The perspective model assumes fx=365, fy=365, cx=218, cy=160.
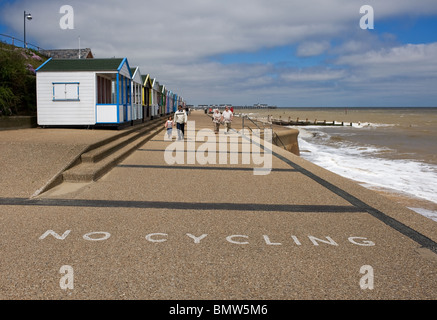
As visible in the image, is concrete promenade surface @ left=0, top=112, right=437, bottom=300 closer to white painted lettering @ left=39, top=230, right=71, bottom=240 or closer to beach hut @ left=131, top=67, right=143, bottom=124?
white painted lettering @ left=39, top=230, right=71, bottom=240

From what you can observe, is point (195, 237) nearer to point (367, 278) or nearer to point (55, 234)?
point (55, 234)

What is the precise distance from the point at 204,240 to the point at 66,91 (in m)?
12.8

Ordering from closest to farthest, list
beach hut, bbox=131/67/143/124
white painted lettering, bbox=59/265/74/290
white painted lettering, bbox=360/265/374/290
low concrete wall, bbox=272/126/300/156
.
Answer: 1. white painted lettering, bbox=59/265/74/290
2. white painted lettering, bbox=360/265/374/290
3. low concrete wall, bbox=272/126/300/156
4. beach hut, bbox=131/67/143/124

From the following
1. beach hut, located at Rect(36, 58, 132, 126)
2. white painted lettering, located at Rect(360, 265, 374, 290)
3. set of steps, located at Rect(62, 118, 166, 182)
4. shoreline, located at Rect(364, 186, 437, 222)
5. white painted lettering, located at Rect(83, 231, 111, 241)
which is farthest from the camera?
beach hut, located at Rect(36, 58, 132, 126)

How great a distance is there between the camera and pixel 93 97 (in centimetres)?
1488

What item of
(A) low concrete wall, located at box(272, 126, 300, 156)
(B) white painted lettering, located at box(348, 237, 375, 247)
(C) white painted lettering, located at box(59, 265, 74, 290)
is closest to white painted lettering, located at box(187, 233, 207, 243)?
(C) white painted lettering, located at box(59, 265, 74, 290)

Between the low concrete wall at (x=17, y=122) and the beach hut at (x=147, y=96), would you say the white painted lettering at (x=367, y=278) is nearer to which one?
the low concrete wall at (x=17, y=122)

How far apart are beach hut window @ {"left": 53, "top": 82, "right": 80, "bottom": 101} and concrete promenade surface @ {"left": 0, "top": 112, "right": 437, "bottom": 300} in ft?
26.6

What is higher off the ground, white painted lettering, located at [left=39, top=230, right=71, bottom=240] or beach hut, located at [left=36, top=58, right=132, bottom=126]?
beach hut, located at [left=36, top=58, right=132, bottom=126]

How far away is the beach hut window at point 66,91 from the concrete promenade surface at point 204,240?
319 inches

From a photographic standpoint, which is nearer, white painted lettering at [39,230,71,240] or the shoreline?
white painted lettering at [39,230,71,240]

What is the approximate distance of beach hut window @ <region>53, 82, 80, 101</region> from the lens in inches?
577
